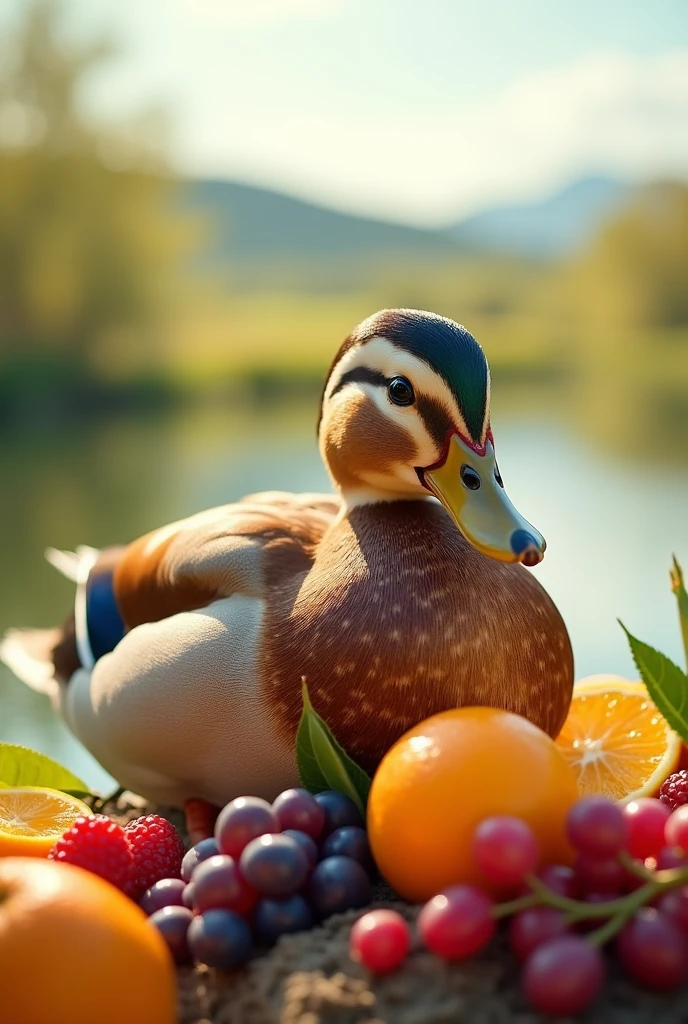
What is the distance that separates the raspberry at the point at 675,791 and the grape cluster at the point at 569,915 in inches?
12.1

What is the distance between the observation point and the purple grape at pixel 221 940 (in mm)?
793

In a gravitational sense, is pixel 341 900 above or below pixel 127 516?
above

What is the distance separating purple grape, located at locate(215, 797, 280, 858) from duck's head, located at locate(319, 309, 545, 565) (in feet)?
1.00

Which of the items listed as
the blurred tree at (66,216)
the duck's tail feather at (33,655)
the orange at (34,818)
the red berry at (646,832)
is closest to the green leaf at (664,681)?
the red berry at (646,832)

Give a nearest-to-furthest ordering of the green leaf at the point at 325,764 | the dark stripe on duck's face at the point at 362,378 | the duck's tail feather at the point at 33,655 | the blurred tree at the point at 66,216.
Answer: the green leaf at the point at 325,764 < the dark stripe on duck's face at the point at 362,378 < the duck's tail feather at the point at 33,655 < the blurred tree at the point at 66,216

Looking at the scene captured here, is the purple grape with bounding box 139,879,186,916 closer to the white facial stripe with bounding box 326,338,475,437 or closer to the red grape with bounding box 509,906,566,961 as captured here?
the red grape with bounding box 509,906,566,961

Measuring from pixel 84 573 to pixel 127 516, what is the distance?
2.72 metres

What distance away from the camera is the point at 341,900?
851 mm

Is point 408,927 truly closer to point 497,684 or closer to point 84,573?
point 497,684

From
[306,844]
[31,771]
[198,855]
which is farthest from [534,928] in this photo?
[31,771]

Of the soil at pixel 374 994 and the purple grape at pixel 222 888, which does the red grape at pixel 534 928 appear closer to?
the soil at pixel 374 994

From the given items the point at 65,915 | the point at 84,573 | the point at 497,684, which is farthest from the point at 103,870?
the point at 84,573

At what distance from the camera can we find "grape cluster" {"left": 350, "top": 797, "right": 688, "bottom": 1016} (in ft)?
2.19

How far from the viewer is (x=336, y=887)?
85cm
